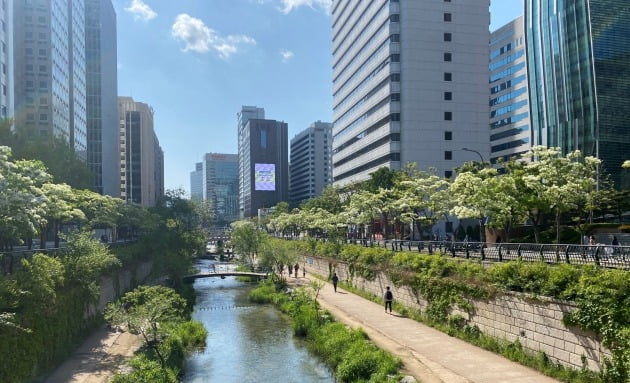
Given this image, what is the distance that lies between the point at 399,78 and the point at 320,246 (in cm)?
3812

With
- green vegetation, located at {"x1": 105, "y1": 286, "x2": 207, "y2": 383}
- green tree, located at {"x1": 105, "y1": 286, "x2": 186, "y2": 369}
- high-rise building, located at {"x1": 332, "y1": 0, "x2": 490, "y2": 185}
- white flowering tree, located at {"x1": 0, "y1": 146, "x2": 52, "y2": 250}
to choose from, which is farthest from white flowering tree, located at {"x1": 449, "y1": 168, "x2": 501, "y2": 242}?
high-rise building, located at {"x1": 332, "y1": 0, "x2": 490, "y2": 185}

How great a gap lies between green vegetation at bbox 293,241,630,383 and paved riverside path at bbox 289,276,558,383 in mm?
755

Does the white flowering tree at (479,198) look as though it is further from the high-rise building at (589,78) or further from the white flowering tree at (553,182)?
the high-rise building at (589,78)

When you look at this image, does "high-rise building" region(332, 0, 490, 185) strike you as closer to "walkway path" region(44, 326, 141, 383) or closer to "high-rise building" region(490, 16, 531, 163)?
"high-rise building" region(490, 16, 531, 163)

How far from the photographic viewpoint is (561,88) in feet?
317

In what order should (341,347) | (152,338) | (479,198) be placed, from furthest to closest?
(479,198) < (152,338) < (341,347)

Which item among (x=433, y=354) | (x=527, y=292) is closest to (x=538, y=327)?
(x=527, y=292)

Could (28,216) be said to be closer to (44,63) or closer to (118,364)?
(118,364)

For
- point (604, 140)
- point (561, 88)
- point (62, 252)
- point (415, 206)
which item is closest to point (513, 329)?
point (415, 206)

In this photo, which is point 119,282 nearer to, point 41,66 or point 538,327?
point 538,327

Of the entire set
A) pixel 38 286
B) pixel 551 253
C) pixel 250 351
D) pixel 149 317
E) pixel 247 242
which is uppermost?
pixel 551 253

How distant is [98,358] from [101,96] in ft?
411

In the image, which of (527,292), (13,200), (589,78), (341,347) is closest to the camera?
(13,200)

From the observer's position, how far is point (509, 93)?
12106 centimetres
